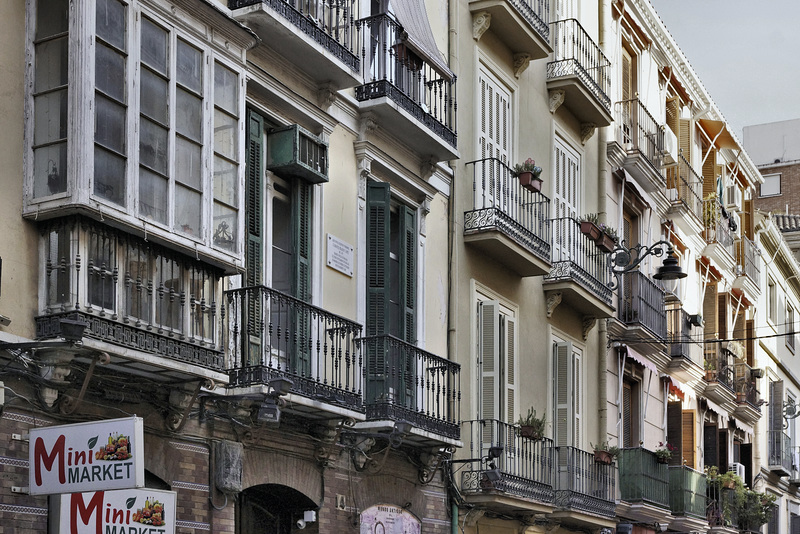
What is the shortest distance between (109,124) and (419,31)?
754 cm

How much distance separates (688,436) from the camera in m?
30.8

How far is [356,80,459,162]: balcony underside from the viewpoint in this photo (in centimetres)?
1634

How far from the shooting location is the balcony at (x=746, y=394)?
115 feet

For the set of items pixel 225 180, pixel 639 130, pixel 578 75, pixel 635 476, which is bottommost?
pixel 635 476

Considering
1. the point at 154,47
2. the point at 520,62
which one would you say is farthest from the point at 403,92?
the point at 154,47

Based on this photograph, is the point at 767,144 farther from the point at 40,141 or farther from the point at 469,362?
the point at 40,141

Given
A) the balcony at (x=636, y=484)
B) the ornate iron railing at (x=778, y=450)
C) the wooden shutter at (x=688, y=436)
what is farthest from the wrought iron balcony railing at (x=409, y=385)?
the ornate iron railing at (x=778, y=450)

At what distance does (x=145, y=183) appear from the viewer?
36.2 ft

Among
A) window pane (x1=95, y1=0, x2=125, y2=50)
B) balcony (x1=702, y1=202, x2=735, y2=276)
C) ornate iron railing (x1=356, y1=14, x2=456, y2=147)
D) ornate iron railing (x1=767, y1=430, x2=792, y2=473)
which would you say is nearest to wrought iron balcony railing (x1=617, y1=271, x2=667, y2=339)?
balcony (x1=702, y1=202, x2=735, y2=276)

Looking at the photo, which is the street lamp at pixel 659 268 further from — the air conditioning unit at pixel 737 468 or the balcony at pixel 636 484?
the air conditioning unit at pixel 737 468

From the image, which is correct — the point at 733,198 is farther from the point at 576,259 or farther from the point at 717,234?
the point at 576,259

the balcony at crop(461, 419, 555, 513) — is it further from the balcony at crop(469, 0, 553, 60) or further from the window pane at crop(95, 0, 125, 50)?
the window pane at crop(95, 0, 125, 50)

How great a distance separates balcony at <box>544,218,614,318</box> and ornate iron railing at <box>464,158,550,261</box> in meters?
1.02

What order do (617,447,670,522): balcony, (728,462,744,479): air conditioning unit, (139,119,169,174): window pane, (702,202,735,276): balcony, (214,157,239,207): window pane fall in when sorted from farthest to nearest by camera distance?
(728,462,744,479): air conditioning unit, (702,202,735,276): balcony, (617,447,670,522): balcony, (214,157,239,207): window pane, (139,119,169,174): window pane
